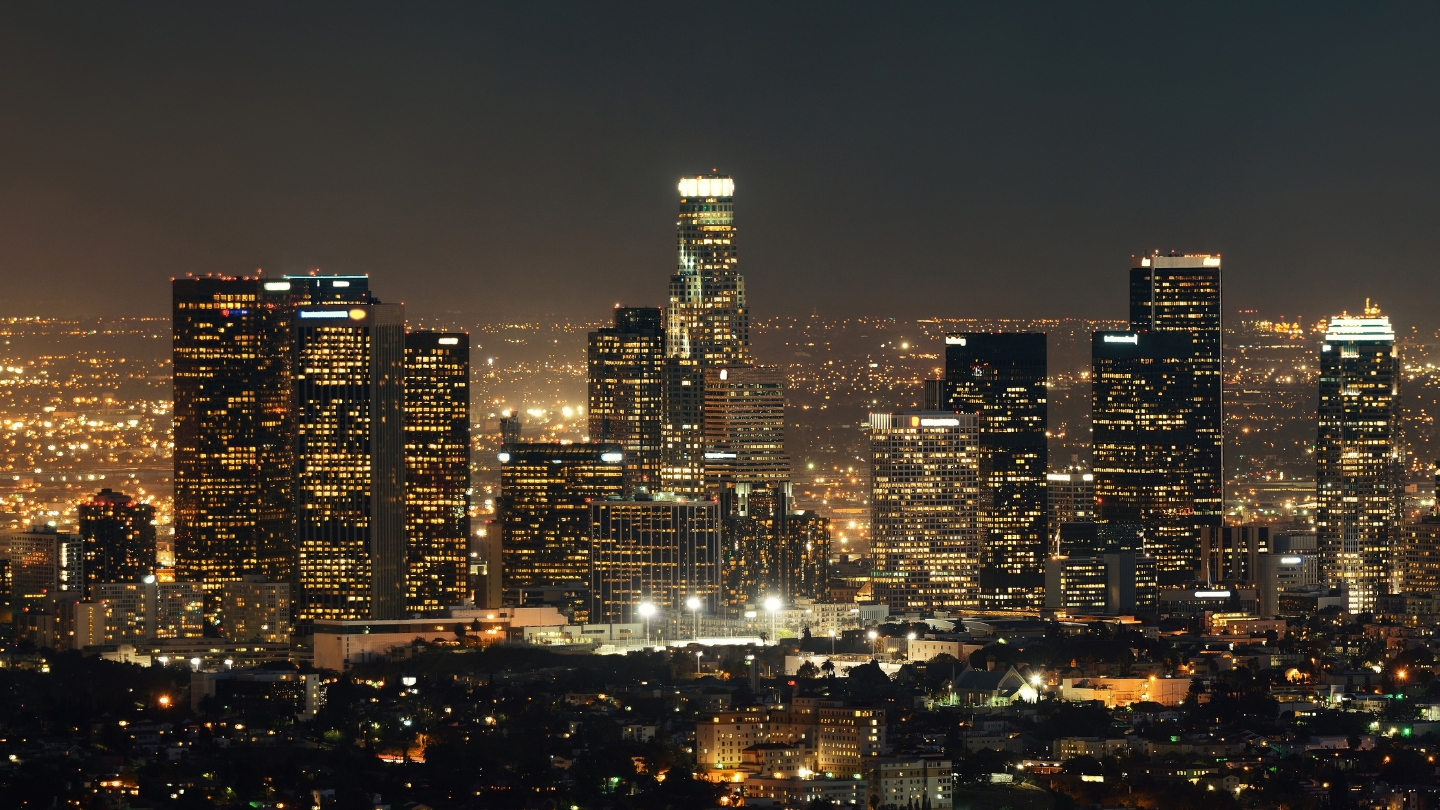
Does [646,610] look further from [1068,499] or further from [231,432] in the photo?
[1068,499]

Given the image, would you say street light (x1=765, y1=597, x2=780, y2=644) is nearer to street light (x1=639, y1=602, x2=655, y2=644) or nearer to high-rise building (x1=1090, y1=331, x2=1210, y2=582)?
street light (x1=639, y1=602, x2=655, y2=644)

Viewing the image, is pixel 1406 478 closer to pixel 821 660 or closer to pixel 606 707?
pixel 821 660

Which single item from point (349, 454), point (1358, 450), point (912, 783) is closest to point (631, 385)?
point (349, 454)

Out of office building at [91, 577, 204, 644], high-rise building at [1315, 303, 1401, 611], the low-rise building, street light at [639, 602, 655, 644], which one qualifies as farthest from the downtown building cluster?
the low-rise building

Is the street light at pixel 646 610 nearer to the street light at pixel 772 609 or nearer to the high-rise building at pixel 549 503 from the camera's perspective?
the street light at pixel 772 609

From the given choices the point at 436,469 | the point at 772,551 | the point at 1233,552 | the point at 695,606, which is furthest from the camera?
the point at 1233,552

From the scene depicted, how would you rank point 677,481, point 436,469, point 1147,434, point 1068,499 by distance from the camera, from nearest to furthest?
point 436,469
point 677,481
point 1068,499
point 1147,434

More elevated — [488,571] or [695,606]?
[488,571]
